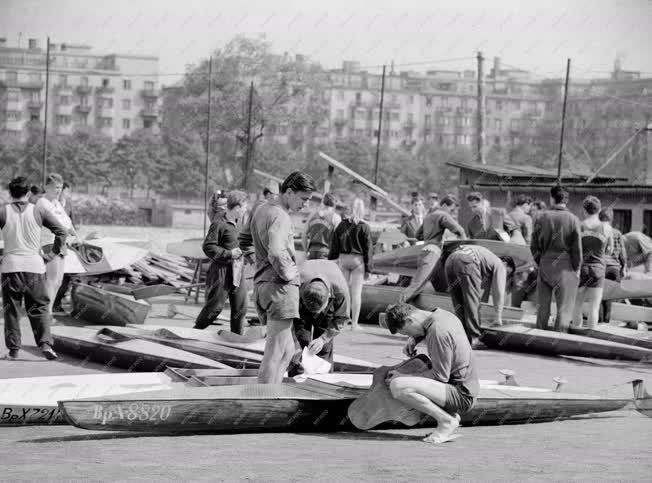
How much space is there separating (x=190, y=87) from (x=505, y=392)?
8146 cm

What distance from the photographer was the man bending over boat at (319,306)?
8.51 meters

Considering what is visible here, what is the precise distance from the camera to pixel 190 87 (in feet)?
288

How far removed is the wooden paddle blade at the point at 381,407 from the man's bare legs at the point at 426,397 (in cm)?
12

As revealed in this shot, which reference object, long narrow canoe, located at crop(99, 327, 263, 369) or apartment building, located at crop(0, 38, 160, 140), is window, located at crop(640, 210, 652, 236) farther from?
apartment building, located at crop(0, 38, 160, 140)

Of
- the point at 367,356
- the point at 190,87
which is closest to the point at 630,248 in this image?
the point at 367,356

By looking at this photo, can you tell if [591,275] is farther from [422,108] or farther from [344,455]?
[422,108]

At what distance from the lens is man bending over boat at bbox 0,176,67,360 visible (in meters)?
10.8

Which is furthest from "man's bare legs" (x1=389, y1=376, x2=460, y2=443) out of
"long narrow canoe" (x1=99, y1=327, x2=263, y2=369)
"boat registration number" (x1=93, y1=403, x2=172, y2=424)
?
Result: "long narrow canoe" (x1=99, y1=327, x2=263, y2=369)

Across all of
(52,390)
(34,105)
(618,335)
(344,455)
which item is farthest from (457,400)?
(34,105)

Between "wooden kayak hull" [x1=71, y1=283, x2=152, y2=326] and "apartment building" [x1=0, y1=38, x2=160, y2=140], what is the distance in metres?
126

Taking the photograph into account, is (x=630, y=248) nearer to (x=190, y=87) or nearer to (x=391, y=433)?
(x=391, y=433)

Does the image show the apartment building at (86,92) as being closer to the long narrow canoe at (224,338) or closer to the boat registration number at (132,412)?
the long narrow canoe at (224,338)

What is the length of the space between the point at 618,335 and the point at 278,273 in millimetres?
6471

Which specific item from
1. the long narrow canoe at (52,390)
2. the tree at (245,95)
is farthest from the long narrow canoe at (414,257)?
the tree at (245,95)
